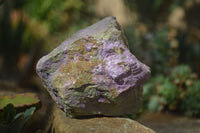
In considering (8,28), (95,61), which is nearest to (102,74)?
(95,61)

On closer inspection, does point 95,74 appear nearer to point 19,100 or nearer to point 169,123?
point 19,100

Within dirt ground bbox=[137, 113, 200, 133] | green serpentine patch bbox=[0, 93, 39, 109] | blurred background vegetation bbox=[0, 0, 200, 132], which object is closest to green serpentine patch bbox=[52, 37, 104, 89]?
green serpentine patch bbox=[0, 93, 39, 109]

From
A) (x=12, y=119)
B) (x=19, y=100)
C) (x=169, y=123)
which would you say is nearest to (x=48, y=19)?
(x=169, y=123)

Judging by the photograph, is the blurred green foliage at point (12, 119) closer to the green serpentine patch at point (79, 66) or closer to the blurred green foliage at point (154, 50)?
the green serpentine patch at point (79, 66)

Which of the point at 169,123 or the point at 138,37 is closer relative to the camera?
the point at 169,123

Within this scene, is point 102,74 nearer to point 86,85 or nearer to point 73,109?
point 86,85

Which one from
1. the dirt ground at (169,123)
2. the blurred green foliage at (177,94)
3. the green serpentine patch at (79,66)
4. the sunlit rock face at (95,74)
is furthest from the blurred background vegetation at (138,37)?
the green serpentine patch at (79,66)
